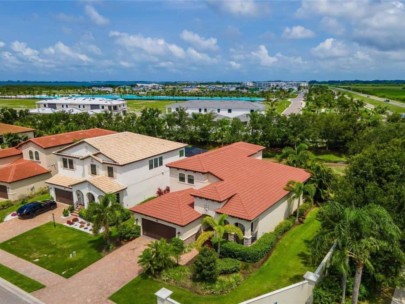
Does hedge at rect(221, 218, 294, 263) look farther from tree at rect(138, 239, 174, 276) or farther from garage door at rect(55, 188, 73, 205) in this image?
garage door at rect(55, 188, 73, 205)

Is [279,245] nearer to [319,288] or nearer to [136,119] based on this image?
[319,288]

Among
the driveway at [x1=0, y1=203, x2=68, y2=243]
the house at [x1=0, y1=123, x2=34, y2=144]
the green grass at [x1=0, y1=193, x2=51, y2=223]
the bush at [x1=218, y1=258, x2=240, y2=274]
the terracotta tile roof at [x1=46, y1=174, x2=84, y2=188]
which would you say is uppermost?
the house at [x1=0, y1=123, x2=34, y2=144]

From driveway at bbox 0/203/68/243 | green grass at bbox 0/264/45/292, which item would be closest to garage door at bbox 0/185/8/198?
driveway at bbox 0/203/68/243

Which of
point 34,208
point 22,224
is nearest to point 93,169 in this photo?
point 34,208

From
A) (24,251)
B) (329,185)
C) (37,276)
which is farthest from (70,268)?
(329,185)

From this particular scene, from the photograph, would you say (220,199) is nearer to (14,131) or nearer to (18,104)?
(14,131)

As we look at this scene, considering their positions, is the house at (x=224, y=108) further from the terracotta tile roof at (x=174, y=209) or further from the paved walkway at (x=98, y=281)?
the paved walkway at (x=98, y=281)
